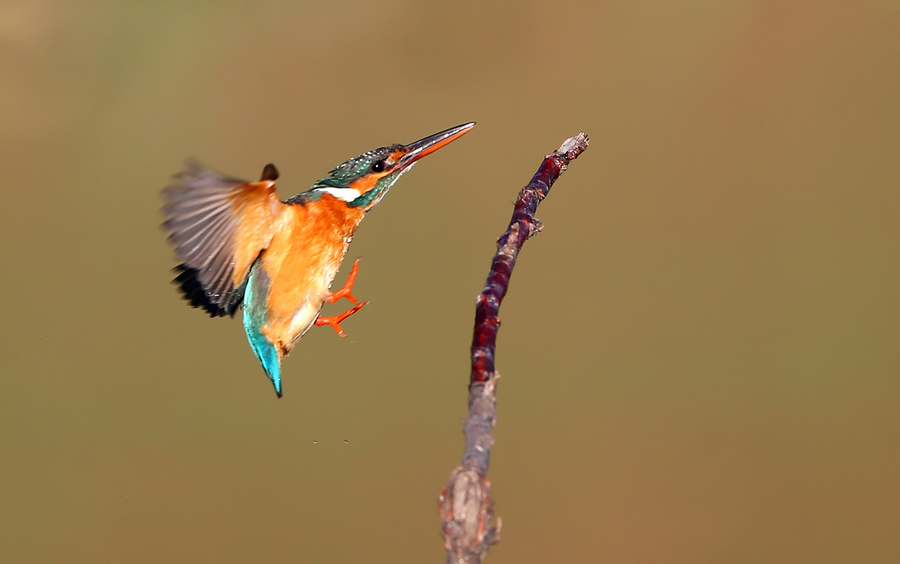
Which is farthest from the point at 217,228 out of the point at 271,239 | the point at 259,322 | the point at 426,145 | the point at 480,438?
the point at 480,438

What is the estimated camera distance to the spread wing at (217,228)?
0.96 meters

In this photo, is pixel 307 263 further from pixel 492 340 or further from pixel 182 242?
pixel 492 340

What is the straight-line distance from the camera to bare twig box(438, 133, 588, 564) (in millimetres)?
594

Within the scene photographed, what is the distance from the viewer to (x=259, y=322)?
1.20 meters

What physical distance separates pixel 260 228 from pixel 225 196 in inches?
4.0

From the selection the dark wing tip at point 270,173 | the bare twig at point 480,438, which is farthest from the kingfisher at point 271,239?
the bare twig at point 480,438

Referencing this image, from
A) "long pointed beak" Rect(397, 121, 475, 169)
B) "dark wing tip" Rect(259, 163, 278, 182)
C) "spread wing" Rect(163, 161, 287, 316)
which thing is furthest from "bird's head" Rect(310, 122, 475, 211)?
"dark wing tip" Rect(259, 163, 278, 182)

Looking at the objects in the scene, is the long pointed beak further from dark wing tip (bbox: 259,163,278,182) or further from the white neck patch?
dark wing tip (bbox: 259,163,278,182)

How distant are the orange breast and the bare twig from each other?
1.20ft

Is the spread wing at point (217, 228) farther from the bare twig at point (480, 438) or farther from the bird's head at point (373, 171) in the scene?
the bare twig at point (480, 438)

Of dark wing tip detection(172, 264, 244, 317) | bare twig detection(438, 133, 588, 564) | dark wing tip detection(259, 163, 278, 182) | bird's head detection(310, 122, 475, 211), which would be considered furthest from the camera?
bird's head detection(310, 122, 475, 211)

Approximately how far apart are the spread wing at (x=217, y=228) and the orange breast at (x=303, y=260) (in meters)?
0.03

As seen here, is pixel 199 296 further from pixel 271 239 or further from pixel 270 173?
pixel 270 173

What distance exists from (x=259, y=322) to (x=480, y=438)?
653mm
